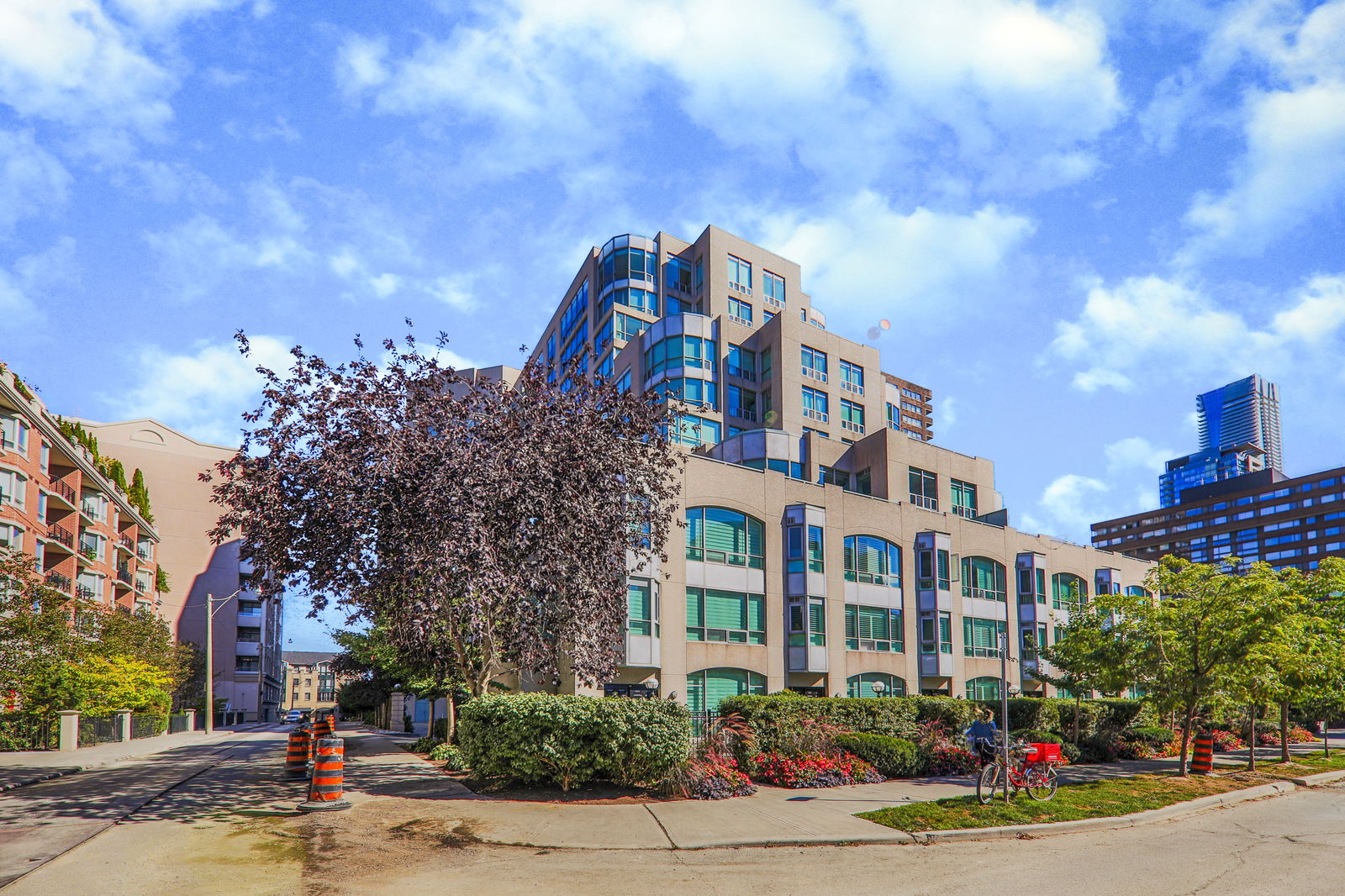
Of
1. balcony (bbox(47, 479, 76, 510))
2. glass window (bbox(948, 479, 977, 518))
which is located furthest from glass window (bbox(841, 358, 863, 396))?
balcony (bbox(47, 479, 76, 510))

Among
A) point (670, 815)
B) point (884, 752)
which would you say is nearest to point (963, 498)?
point (884, 752)

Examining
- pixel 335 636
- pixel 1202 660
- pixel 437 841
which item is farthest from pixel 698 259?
pixel 437 841

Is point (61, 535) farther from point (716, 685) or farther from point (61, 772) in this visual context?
point (716, 685)

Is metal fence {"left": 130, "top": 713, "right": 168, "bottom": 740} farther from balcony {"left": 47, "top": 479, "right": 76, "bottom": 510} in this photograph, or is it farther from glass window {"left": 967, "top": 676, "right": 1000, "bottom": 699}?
glass window {"left": 967, "top": 676, "right": 1000, "bottom": 699}

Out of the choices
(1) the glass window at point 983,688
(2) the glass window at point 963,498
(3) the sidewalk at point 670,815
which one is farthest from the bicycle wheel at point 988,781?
(2) the glass window at point 963,498

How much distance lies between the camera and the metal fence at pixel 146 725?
4488 centimetres

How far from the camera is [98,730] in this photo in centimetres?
3919

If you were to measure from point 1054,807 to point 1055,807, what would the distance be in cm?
1

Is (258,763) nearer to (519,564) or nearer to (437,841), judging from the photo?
(519,564)

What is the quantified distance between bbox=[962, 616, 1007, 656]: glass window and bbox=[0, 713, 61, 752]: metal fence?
3744cm

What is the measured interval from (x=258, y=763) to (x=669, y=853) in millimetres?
17250

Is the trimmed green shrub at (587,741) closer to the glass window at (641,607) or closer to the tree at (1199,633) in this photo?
the tree at (1199,633)

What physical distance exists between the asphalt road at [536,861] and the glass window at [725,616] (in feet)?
61.6

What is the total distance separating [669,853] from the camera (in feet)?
41.8
